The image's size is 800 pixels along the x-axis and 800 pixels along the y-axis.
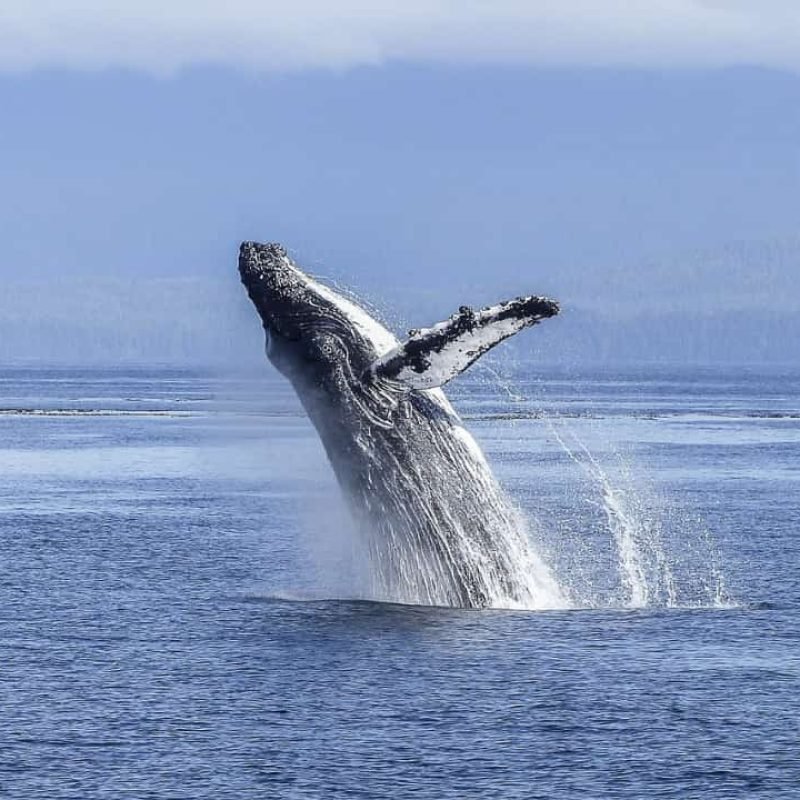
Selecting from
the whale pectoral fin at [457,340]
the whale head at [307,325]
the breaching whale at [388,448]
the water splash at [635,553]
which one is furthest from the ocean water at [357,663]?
the whale pectoral fin at [457,340]

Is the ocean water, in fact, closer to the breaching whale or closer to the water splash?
the water splash

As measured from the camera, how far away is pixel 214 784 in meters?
13.2

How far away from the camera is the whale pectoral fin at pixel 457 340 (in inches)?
674

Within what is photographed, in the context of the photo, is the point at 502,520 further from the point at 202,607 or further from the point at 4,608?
the point at 4,608

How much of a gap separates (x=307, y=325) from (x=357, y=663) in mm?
3768

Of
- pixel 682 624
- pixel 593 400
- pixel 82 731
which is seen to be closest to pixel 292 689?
pixel 82 731

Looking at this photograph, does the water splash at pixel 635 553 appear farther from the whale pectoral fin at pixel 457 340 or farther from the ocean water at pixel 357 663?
the whale pectoral fin at pixel 457 340

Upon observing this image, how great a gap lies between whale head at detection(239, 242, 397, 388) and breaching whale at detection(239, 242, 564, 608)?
0.01m

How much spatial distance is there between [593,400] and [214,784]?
109334mm

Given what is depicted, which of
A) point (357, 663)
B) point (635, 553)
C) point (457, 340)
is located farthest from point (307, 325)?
point (635, 553)

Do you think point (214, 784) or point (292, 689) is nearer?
point (214, 784)

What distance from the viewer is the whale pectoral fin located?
17.1m

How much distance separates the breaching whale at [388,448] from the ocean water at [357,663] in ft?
1.91

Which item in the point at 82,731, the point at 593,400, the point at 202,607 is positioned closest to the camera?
the point at 82,731
